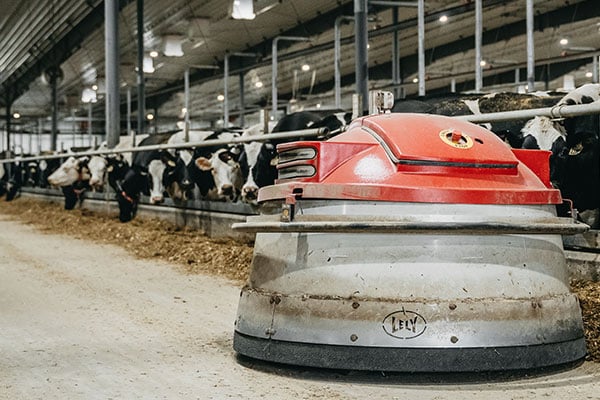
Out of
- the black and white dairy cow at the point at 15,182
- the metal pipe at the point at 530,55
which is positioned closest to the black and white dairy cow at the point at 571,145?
the metal pipe at the point at 530,55

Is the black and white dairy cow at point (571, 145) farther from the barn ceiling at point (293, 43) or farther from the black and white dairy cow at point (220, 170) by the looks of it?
the barn ceiling at point (293, 43)

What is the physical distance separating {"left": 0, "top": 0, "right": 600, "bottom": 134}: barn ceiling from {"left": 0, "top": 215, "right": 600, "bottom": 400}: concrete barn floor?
23.6ft

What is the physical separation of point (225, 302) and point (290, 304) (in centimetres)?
212

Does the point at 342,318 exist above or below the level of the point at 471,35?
below

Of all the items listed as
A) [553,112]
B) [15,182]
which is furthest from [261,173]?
[15,182]

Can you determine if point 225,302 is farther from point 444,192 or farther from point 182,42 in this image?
point 182,42

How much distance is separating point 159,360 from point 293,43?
51.0 ft

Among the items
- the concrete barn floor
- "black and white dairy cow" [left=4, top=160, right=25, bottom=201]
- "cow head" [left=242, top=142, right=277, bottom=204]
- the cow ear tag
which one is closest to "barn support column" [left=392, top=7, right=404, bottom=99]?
"cow head" [left=242, top=142, right=277, bottom=204]

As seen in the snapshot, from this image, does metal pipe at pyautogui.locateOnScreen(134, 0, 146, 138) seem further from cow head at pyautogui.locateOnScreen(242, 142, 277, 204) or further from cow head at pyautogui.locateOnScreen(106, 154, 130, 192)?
cow head at pyautogui.locateOnScreen(242, 142, 277, 204)

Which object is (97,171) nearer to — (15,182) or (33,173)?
(33,173)

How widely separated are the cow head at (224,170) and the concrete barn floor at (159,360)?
4.74 meters

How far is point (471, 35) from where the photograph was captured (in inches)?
662

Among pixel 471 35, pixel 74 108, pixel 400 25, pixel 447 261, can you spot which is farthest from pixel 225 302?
pixel 74 108

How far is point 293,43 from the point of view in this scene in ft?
A: 61.8
